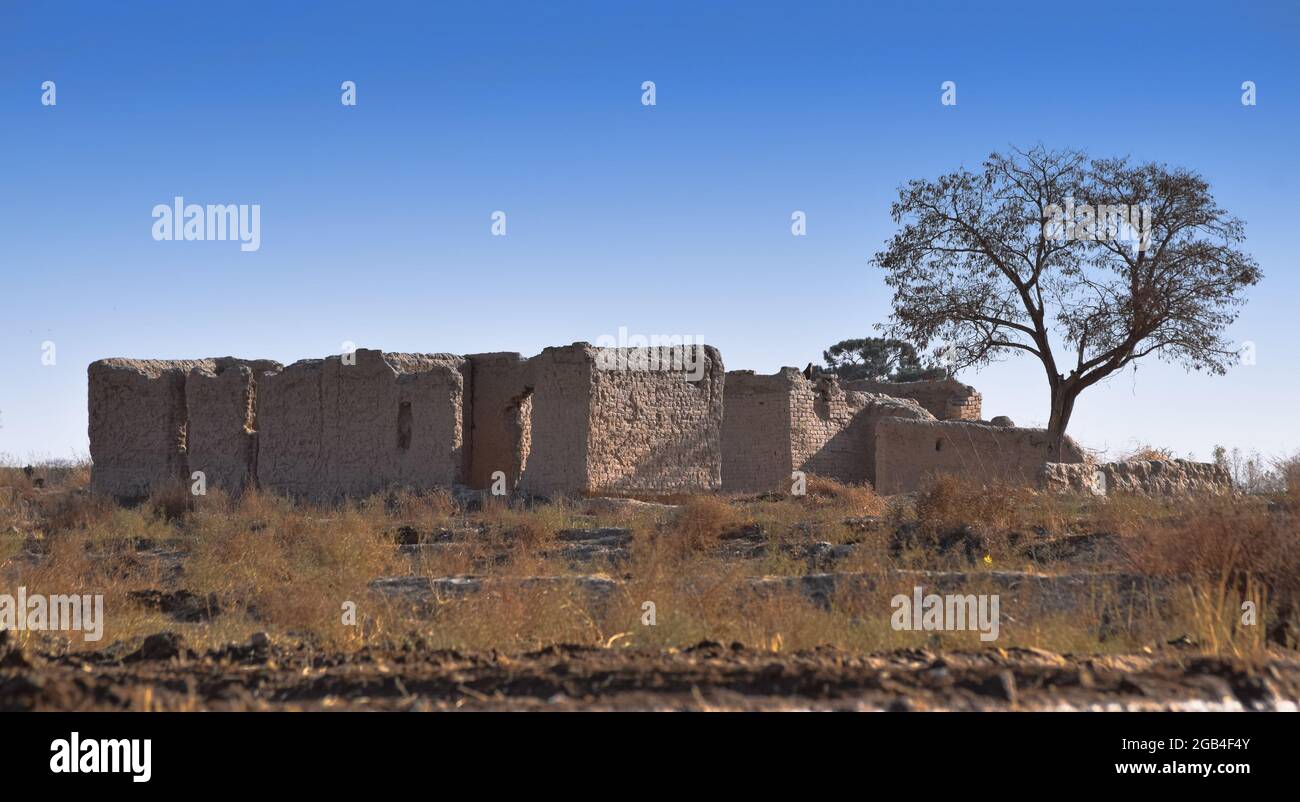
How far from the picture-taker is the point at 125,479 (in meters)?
20.2

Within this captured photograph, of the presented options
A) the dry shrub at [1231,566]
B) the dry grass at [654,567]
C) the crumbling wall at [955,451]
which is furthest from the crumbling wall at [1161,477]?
the dry shrub at [1231,566]

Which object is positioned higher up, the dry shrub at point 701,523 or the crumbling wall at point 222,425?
the crumbling wall at point 222,425

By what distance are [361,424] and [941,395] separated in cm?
1298

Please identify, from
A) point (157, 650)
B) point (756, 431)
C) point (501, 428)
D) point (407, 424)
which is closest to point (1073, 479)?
point (756, 431)

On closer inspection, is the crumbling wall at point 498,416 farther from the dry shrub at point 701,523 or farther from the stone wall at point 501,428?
the dry shrub at point 701,523

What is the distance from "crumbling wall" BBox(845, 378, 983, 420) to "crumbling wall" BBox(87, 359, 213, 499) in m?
13.5

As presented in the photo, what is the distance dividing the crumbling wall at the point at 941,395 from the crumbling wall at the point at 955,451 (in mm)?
5014

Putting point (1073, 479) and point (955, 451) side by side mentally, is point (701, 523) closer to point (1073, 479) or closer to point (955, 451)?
point (1073, 479)

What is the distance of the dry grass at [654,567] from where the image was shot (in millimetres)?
6914

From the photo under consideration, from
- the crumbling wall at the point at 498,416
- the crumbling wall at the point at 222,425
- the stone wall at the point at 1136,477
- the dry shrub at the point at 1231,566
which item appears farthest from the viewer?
the crumbling wall at the point at 222,425

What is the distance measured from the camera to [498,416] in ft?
61.5
